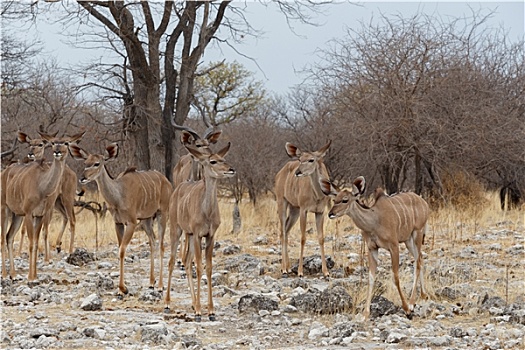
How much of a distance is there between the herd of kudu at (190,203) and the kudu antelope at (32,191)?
0.01 metres

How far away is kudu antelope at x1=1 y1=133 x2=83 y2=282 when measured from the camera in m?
9.06

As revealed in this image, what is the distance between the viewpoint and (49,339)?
239 inches

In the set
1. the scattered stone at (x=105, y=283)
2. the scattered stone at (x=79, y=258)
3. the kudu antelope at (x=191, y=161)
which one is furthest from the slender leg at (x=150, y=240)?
the scattered stone at (x=79, y=258)

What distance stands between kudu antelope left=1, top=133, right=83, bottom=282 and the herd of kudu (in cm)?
1

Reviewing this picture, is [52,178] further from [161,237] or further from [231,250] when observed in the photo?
[231,250]

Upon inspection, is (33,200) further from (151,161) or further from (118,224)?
(151,161)

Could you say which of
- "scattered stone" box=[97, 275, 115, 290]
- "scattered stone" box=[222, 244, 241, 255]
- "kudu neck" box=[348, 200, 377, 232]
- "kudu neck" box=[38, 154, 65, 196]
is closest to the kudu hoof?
"scattered stone" box=[97, 275, 115, 290]

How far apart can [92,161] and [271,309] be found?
2.67m

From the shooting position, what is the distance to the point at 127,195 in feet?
28.8

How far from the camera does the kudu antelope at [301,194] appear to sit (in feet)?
31.3

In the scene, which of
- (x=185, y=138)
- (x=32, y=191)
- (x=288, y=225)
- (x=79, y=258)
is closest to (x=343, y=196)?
(x=185, y=138)

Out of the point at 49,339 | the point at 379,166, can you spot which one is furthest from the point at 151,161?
the point at 49,339

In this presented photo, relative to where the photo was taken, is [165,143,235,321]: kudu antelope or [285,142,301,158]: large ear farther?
[285,142,301,158]: large ear

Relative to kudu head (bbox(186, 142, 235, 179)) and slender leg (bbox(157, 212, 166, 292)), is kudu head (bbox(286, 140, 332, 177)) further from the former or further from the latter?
kudu head (bbox(186, 142, 235, 179))
